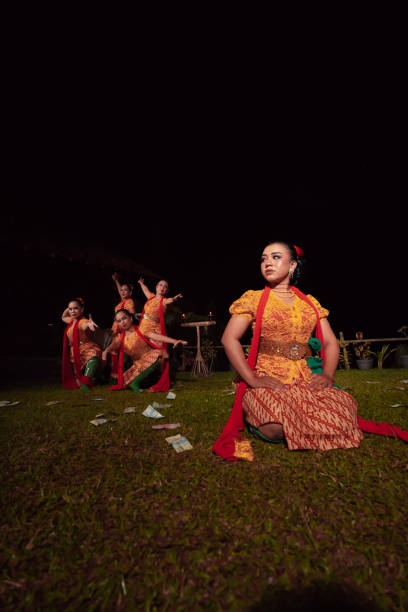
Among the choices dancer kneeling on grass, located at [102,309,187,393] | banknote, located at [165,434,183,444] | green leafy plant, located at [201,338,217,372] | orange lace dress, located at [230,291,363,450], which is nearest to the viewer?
orange lace dress, located at [230,291,363,450]

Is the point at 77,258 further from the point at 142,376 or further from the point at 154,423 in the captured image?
the point at 154,423

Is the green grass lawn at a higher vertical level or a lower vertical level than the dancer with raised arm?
lower

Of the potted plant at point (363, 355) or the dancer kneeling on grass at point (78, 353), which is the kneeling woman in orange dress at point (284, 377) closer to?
the dancer kneeling on grass at point (78, 353)

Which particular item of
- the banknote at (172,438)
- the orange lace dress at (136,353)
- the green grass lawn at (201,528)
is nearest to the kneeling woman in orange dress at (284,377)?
the green grass lawn at (201,528)

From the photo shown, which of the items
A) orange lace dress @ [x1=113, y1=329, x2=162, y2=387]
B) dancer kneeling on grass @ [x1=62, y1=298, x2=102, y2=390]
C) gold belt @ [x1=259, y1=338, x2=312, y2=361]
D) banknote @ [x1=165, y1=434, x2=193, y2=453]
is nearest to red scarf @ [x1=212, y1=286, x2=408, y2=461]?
gold belt @ [x1=259, y1=338, x2=312, y2=361]

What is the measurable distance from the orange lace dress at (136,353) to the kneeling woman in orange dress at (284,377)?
10.5 ft

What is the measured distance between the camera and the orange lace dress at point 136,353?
521cm

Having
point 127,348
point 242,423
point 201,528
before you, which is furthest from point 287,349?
point 127,348

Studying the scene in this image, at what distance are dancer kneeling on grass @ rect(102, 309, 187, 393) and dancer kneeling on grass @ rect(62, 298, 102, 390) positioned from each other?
63 centimetres

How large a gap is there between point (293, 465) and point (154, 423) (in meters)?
1.55

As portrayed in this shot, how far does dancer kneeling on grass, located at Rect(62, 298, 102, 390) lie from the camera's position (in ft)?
18.4

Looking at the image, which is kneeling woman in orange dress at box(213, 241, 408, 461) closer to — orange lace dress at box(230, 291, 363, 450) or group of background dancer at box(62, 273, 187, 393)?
orange lace dress at box(230, 291, 363, 450)

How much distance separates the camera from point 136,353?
533cm

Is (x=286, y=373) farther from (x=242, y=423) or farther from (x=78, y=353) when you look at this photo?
(x=78, y=353)
